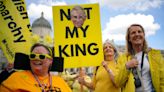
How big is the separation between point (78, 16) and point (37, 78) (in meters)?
1.98

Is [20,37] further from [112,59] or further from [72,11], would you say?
[112,59]

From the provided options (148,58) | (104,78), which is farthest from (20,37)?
(148,58)

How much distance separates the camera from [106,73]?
250 inches

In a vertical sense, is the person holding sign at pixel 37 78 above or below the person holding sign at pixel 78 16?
below

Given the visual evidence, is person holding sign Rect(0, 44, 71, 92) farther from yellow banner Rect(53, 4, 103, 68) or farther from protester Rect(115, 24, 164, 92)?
yellow banner Rect(53, 4, 103, 68)

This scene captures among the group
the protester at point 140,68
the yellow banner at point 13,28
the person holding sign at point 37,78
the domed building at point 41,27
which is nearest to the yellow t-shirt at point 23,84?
the person holding sign at point 37,78

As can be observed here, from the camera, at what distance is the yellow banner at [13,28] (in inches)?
262

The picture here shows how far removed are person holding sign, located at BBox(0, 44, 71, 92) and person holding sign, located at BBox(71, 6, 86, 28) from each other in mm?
1583

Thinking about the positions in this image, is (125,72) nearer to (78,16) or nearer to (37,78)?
(37,78)

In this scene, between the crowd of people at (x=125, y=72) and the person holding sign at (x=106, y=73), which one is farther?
the person holding sign at (x=106, y=73)

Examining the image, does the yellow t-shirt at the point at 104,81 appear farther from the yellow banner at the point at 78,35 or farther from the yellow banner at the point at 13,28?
the yellow banner at the point at 13,28

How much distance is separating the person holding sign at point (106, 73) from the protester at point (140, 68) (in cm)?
113

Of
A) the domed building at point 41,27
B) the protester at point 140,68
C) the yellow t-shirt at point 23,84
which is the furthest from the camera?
the domed building at point 41,27

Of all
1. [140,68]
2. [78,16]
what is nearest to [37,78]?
[140,68]
